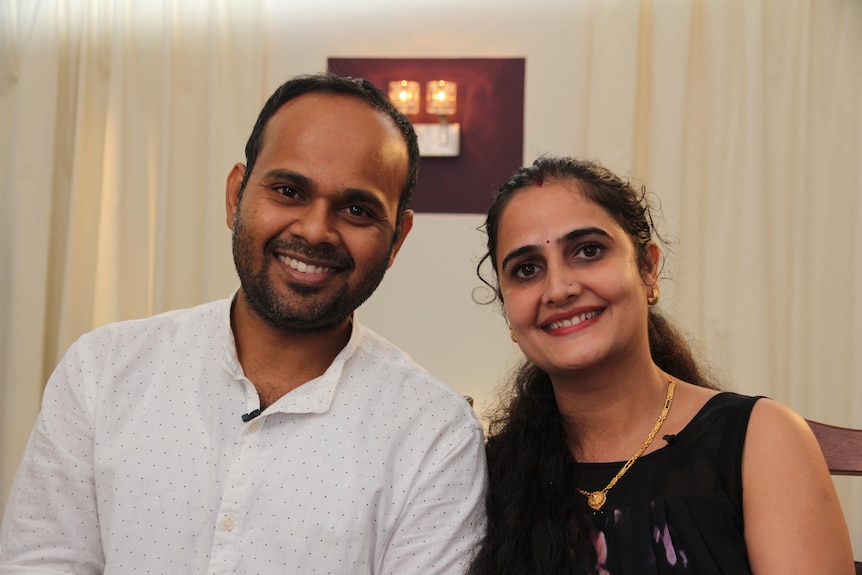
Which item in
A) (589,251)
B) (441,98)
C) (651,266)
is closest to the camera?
(589,251)

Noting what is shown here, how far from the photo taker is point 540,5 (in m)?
3.25

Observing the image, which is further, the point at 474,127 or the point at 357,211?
the point at 474,127

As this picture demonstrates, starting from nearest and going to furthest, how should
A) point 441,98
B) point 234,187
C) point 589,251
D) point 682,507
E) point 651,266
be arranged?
point 682,507 < point 589,251 < point 651,266 < point 234,187 < point 441,98

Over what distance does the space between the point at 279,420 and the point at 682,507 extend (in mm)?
732

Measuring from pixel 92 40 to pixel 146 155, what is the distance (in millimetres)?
510

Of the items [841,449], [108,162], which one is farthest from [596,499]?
[108,162]

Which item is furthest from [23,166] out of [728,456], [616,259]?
[728,456]

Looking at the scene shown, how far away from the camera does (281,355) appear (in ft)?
5.48

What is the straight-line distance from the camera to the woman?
1.41 metres

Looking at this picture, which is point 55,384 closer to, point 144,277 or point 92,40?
point 144,277

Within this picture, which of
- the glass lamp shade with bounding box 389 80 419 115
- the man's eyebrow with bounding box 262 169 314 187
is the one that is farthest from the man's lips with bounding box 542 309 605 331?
the glass lamp shade with bounding box 389 80 419 115

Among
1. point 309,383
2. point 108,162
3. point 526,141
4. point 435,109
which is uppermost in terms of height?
point 435,109

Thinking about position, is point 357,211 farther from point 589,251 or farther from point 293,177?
point 589,251

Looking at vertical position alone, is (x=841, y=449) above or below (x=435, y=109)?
below
